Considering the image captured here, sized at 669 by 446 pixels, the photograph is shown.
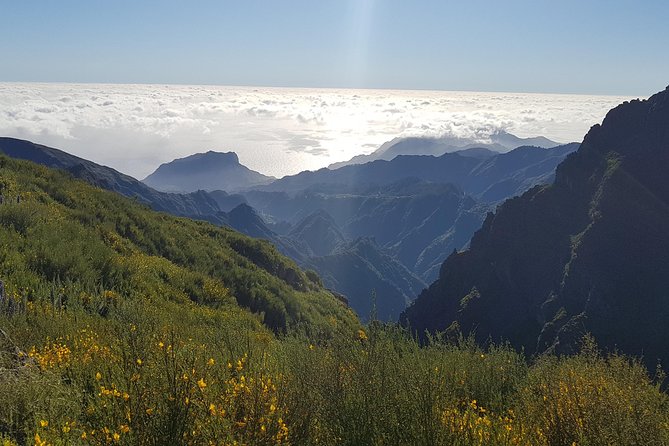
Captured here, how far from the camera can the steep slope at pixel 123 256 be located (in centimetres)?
1259

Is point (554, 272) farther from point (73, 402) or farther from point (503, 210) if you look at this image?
point (73, 402)

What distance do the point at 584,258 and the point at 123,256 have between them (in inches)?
5653

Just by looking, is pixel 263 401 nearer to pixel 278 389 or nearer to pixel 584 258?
pixel 278 389

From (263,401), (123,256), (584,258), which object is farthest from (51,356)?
(584,258)

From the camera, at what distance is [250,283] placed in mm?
22453

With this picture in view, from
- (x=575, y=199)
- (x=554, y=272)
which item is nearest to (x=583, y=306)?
(x=554, y=272)

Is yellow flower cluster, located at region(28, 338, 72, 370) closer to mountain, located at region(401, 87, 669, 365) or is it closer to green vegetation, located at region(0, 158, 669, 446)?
green vegetation, located at region(0, 158, 669, 446)

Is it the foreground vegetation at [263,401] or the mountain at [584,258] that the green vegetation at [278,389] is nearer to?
the foreground vegetation at [263,401]

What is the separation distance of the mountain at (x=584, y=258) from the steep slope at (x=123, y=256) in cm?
9653

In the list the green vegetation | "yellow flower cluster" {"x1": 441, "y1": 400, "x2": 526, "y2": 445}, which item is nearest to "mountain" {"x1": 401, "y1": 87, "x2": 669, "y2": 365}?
the green vegetation

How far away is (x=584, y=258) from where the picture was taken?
13650 centimetres

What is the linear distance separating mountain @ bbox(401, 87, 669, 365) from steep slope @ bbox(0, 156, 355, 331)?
96.5 m

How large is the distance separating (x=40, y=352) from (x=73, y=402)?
2.27m

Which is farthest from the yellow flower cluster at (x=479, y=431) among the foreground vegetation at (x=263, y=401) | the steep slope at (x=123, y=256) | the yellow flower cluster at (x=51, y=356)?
the yellow flower cluster at (x=51, y=356)
